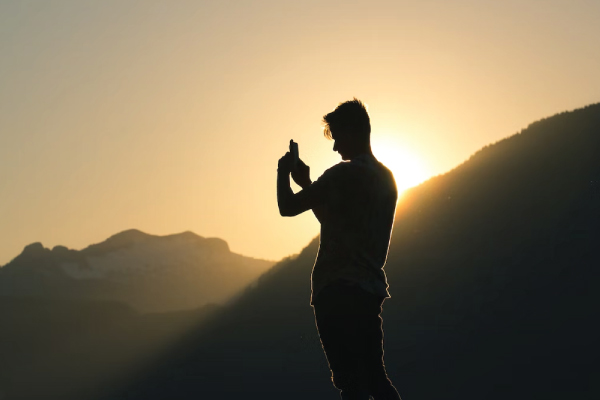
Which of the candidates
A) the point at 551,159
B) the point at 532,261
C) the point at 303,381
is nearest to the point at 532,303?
the point at 532,261

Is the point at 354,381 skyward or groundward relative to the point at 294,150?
groundward

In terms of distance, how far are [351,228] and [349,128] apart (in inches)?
32.5

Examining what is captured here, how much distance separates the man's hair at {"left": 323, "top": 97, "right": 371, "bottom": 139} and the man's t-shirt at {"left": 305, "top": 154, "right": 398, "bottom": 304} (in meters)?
0.32

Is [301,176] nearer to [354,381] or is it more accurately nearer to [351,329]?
[351,329]

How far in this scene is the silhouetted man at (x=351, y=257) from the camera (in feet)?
18.8

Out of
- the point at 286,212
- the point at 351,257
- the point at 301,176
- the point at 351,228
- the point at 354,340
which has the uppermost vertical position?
the point at 301,176

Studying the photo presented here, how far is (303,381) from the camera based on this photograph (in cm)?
10481

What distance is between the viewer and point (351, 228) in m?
5.86

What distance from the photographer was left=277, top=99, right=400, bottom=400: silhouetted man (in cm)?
573

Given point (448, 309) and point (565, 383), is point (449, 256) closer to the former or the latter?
point (448, 309)

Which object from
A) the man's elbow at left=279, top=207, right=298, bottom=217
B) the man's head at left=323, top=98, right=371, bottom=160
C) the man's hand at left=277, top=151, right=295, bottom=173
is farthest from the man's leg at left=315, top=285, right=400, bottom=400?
the man's head at left=323, top=98, right=371, bottom=160

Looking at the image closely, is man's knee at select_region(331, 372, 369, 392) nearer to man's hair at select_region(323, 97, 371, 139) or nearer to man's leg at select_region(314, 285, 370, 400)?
man's leg at select_region(314, 285, 370, 400)

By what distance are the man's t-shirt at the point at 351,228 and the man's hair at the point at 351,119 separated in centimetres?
32

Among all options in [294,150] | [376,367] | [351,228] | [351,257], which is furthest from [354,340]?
[294,150]
